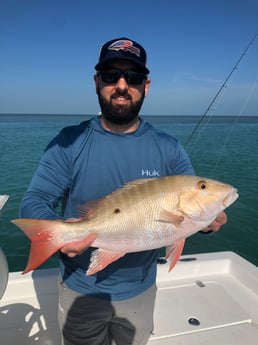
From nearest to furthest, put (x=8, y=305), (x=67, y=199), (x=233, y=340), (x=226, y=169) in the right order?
(x=67, y=199)
(x=233, y=340)
(x=8, y=305)
(x=226, y=169)

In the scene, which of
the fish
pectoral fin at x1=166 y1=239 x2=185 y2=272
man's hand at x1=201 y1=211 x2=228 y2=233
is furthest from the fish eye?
pectoral fin at x1=166 y1=239 x2=185 y2=272

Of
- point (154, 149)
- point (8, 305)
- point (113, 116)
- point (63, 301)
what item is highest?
point (113, 116)

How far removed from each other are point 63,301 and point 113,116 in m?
1.54

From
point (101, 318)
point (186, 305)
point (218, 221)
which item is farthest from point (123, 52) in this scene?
point (186, 305)

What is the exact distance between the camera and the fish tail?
1.87 meters

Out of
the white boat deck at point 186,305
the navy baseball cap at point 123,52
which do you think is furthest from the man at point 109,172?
the white boat deck at point 186,305

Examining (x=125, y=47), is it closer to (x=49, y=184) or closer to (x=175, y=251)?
(x=49, y=184)

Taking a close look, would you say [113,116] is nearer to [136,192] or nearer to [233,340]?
[136,192]

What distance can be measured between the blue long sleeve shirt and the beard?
0.11 m

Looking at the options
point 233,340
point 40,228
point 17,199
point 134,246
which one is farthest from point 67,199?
point 17,199

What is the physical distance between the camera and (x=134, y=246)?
2045 mm

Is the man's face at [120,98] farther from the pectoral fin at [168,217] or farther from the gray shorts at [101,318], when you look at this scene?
the gray shorts at [101,318]

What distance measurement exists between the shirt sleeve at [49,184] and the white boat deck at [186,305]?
173cm

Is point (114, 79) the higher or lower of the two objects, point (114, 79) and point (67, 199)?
the higher
